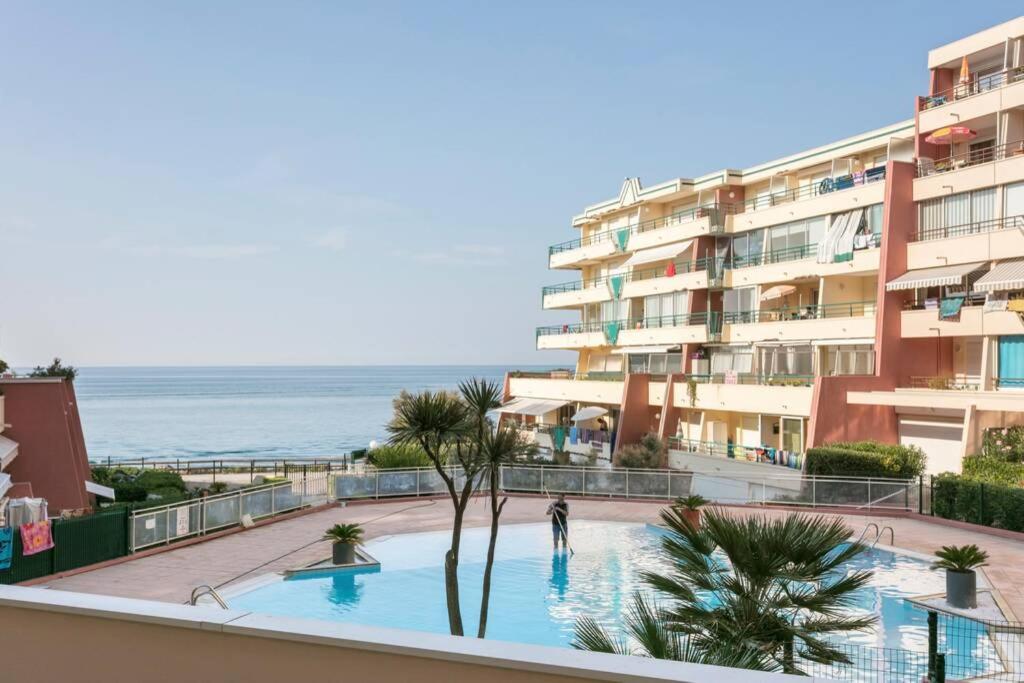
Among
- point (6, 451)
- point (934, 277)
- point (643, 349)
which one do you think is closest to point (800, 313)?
point (934, 277)

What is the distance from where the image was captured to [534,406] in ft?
183

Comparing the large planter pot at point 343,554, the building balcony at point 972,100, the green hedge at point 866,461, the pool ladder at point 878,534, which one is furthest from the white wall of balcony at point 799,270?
the large planter pot at point 343,554

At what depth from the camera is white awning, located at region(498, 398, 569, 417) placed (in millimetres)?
54438

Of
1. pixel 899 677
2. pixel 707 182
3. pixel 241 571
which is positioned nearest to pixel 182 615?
pixel 899 677

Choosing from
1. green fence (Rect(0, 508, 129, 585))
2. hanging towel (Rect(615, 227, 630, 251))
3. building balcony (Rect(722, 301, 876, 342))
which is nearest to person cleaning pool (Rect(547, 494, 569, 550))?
green fence (Rect(0, 508, 129, 585))

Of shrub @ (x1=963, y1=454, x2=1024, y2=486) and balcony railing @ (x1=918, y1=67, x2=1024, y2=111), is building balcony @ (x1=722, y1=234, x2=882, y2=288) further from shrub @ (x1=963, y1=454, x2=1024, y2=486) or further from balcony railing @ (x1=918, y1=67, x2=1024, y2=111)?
shrub @ (x1=963, y1=454, x2=1024, y2=486)

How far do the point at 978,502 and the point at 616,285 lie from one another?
30.5 meters

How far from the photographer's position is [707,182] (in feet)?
154

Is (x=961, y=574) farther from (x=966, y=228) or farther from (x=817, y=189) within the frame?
(x=817, y=189)

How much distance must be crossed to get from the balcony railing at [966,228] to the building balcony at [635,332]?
12.2 m

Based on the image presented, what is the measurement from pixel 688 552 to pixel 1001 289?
2523cm

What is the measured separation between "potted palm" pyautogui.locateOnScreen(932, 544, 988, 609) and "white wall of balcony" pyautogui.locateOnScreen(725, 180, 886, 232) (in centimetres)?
2160

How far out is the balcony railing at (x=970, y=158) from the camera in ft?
103

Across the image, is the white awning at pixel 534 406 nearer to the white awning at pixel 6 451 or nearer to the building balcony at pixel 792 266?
the building balcony at pixel 792 266
